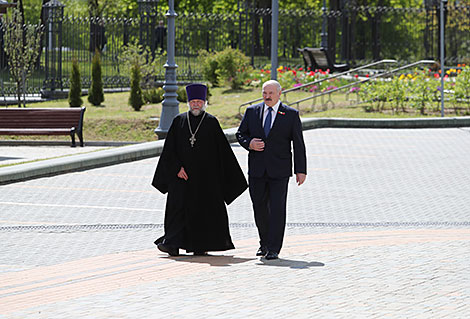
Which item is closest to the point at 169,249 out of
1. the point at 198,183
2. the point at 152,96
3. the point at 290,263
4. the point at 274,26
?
the point at 198,183

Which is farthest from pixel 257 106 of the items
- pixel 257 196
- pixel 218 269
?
pixel 218 269

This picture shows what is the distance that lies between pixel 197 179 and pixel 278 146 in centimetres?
80

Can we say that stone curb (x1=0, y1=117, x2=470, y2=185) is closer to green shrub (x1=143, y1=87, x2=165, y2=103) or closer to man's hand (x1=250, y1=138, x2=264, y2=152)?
man's hand (x1=250, y1=138, x2=264, y2=152)

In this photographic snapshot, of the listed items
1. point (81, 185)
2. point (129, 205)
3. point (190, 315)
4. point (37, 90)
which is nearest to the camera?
point (190, 315)

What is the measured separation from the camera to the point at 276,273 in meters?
7.56

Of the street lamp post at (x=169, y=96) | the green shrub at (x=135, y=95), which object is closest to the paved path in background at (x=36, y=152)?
the street lamp post at (x=169, y=96)

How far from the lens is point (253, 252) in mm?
8836

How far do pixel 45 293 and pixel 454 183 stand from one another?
26.8 ft

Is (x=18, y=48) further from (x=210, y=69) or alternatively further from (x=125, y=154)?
(x=125, y=154)

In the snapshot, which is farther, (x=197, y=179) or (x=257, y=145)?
(x=197, y=179)

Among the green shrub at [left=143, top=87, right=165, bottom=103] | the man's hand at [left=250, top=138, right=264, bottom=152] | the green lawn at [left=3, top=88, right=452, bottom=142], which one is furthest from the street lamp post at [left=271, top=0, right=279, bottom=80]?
the man's hand at [left=250, top=138, right=264, bottom=152]

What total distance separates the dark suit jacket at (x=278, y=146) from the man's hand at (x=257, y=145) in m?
Result: 0.05

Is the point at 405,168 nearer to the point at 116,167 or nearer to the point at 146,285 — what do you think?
the point at 116,167

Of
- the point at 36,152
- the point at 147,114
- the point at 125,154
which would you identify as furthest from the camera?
the point at 147,114
